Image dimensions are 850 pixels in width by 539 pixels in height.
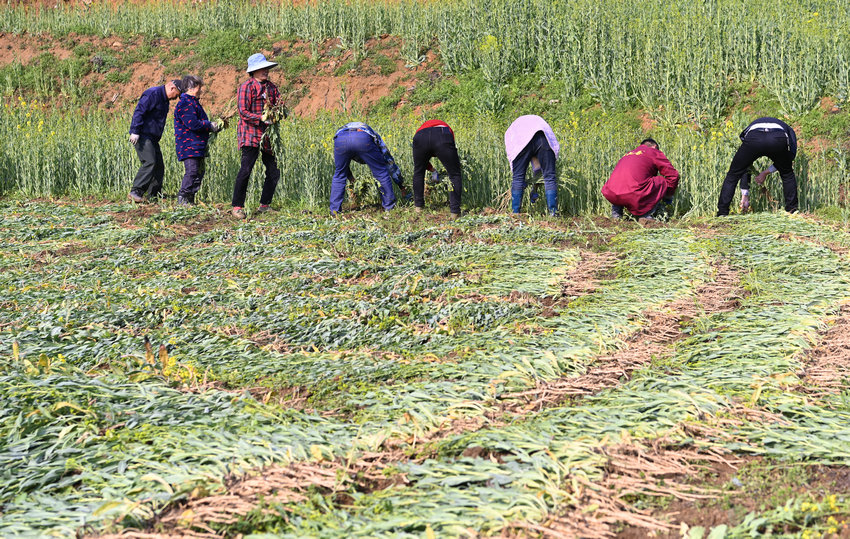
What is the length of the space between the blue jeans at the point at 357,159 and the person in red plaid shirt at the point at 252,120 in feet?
2.82

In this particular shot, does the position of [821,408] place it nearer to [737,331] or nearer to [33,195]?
[737,331]

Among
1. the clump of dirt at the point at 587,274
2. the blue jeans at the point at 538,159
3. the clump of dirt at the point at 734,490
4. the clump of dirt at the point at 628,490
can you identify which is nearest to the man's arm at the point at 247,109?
the blue jeans at the point at 538,159

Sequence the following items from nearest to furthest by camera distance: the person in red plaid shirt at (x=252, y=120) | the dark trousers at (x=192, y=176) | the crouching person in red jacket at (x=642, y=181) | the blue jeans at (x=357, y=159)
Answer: the crouching person in red jacket at (x=642, y=181), the blue jeans at (x=357, y=159), the person in red plaid shirt at (x=252, y=120), the dark trousers at (x=192, y=176)

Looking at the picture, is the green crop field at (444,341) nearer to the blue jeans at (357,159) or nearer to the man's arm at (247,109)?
the blue jeans at (357,159)

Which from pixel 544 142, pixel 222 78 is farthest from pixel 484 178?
pixel 222 78

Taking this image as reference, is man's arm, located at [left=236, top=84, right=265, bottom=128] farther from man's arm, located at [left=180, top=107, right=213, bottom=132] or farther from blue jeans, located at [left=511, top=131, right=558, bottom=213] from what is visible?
blue jeans, located at [left=511, top=131, right=558, bottom=213]

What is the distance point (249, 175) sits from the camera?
347 inches

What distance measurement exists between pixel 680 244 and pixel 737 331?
2431 mm

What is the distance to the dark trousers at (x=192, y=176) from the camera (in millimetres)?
9188

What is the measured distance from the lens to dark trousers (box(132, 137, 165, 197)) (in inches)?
364

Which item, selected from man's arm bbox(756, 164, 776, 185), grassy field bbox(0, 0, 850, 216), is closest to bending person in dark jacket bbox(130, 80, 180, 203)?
grassy field bbox(0, 0, 850, 216)

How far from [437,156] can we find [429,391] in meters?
5.23

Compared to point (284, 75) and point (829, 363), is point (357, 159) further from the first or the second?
point (284, 75)

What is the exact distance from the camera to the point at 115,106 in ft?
56.3
